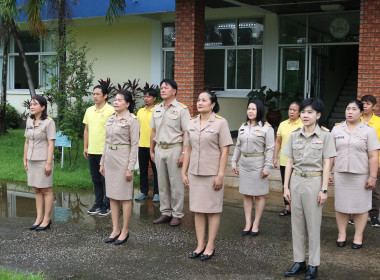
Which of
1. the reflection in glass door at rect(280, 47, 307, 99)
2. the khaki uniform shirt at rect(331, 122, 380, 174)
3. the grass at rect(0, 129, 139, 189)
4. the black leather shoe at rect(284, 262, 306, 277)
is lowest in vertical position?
the black leather shoe at rect(284, 262, 306, 277)

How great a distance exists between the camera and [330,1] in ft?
39.8

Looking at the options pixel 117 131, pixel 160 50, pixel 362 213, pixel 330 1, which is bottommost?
pixel 362 213

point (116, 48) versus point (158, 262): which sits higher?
point (116, 48)

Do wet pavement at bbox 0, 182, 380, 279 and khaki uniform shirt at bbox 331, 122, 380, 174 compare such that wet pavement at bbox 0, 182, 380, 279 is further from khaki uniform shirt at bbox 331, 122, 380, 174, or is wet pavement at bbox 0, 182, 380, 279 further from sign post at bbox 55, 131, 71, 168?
sign post at bbox 55, 131, 71, 168

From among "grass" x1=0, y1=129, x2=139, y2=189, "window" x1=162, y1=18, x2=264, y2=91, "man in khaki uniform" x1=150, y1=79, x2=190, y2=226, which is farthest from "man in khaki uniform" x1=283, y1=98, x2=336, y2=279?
"window" x1=162, y1=18, x2=264, y2=91

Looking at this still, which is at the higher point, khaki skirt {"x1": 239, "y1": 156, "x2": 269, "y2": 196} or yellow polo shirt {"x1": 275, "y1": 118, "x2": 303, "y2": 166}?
yellow polo shirt {"x1": 275, "y1": 118, "x2": 303, "y2": 166}

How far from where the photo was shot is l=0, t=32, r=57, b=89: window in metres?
18.0

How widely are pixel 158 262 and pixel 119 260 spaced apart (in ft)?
1.41

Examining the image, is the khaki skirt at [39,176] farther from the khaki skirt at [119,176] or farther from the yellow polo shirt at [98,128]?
the khaki skirt at [119,176]

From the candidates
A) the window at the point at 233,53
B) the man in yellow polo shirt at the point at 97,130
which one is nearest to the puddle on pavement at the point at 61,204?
the man in yellow polo shirt at the point at 97,130

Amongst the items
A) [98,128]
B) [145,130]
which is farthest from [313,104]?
[145,130]

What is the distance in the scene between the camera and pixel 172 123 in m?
6.82

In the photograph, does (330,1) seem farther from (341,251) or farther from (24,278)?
(24,278)

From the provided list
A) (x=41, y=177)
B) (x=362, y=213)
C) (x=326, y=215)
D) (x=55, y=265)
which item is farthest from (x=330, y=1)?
(x=55, y=265)
